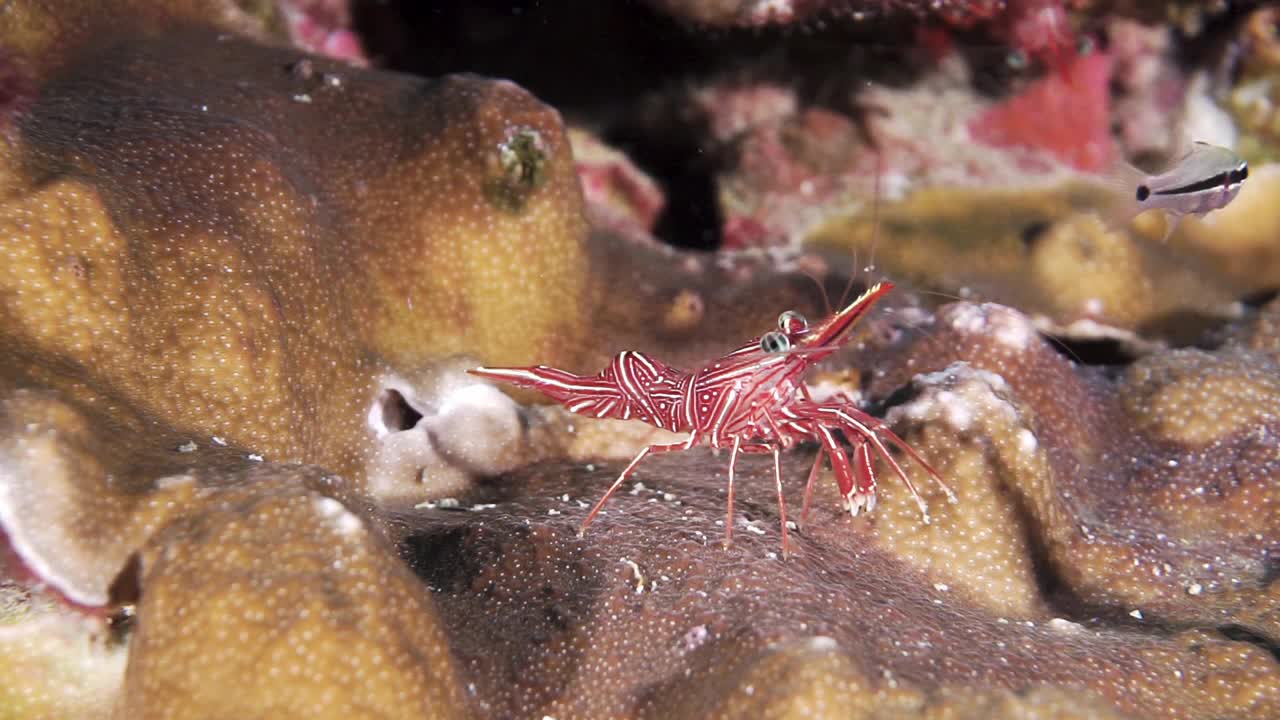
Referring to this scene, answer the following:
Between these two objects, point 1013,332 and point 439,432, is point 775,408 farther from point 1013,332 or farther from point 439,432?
point 439,432

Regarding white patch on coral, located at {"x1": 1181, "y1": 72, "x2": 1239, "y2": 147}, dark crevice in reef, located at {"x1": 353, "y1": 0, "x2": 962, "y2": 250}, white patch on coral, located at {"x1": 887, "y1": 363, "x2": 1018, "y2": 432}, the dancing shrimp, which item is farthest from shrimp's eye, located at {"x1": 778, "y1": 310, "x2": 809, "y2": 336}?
white patch on coral, located at {"x1": 1181, "y1": 72, "x2": 1239, "y2": 147}

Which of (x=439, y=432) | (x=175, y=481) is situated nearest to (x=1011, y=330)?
(x=439, y=432)

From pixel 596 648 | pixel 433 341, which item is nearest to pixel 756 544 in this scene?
pixel 596 648

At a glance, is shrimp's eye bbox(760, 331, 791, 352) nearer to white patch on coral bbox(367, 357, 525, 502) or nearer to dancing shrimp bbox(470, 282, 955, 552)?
dancing shrimp bbox(470, 282, 955, 552)

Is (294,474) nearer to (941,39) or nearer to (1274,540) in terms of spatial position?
(1274,540)

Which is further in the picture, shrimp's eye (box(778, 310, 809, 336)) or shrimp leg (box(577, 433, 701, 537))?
shrimp's eye (box(778, 310, 809, 336))

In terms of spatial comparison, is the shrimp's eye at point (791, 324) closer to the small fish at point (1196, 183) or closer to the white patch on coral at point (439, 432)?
the white patch on coral at point (439, 432)

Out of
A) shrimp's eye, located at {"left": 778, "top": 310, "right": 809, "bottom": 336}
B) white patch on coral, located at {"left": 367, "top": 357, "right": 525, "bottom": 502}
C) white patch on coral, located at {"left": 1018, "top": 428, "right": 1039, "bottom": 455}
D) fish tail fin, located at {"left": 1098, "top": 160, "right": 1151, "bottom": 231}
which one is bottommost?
white patch on coral, located at {"left": 367, "top": 357, "right": 525, "bottom": 502}
